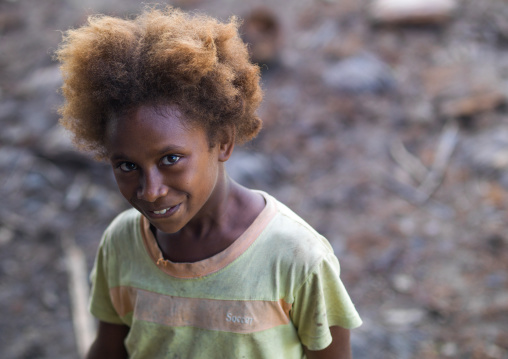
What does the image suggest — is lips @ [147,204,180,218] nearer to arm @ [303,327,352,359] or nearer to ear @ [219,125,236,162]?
ear @ [219,125,236,162]

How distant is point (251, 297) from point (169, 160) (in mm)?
427

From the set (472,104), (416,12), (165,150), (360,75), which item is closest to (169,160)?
(165,150)

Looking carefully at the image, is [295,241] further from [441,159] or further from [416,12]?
[416,12]

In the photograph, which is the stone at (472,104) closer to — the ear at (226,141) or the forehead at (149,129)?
the ear at (226,141)

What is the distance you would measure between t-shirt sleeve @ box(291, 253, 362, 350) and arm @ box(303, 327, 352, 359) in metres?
0.03

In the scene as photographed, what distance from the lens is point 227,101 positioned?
138cm

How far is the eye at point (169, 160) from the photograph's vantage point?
1321 millimetres

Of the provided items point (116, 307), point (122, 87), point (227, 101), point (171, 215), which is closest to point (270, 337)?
point (171, 215)

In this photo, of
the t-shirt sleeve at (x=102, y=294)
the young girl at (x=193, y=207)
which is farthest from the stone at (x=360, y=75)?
the t-shirt sleeve at (x=102, y=294)

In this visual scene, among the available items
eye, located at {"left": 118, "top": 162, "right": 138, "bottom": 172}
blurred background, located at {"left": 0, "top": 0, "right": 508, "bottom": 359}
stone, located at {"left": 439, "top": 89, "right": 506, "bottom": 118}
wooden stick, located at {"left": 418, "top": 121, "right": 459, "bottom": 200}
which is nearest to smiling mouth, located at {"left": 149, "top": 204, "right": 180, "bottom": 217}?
eye, located at {"left": 118, "top": 162, "right": 138, "bottom": 172}

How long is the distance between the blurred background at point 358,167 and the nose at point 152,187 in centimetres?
215

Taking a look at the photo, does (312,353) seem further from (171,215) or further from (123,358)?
(123,358)

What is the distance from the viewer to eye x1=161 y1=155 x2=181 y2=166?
4.33 ft

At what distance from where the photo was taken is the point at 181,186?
1.35m
